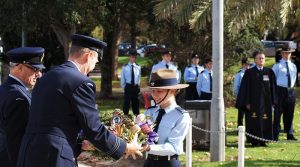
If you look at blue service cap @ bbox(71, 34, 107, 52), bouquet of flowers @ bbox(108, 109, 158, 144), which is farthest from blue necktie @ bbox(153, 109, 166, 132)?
blue service cap @ bbox(71, 34, 107, 52)

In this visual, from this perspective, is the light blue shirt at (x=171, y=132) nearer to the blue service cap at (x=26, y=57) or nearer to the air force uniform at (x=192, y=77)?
the blue service cap at (x=26, y=57)

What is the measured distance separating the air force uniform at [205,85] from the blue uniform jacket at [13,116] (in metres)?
10.5

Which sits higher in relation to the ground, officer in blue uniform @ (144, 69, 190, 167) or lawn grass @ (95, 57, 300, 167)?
officer in blue uniform @ (144, 69, 190, 167)

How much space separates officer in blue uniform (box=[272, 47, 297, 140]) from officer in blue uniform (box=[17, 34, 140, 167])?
9.10 m

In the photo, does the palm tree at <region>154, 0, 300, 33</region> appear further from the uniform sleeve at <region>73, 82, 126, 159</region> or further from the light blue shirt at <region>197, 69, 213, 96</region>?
the uniform sleeve at <region>73, 82, 126, 159</region>

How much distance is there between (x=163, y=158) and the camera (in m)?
5.31

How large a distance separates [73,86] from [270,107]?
872cm

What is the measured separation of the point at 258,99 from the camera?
12.4m

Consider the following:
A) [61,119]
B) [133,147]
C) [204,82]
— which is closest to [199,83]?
[204,82]

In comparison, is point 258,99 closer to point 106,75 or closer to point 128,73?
point 128,73

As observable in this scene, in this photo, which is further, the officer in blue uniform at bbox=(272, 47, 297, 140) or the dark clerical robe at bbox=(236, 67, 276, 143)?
the officer in blue uniform at bbox=(272, 47, 297, 140)

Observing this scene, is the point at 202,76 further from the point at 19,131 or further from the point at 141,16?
the point at 19,131

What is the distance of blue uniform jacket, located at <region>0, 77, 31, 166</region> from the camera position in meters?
5.07

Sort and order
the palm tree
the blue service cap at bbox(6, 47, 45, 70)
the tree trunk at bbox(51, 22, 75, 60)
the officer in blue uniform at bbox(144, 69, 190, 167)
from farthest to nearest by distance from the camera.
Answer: the tree trunk at bbox(51, 22, 75, 60), the palm tree, the blue service cap at bbox(6, 47, 45, 70), the officer in blue uniform at bbox(144, 69, 190, 167)
